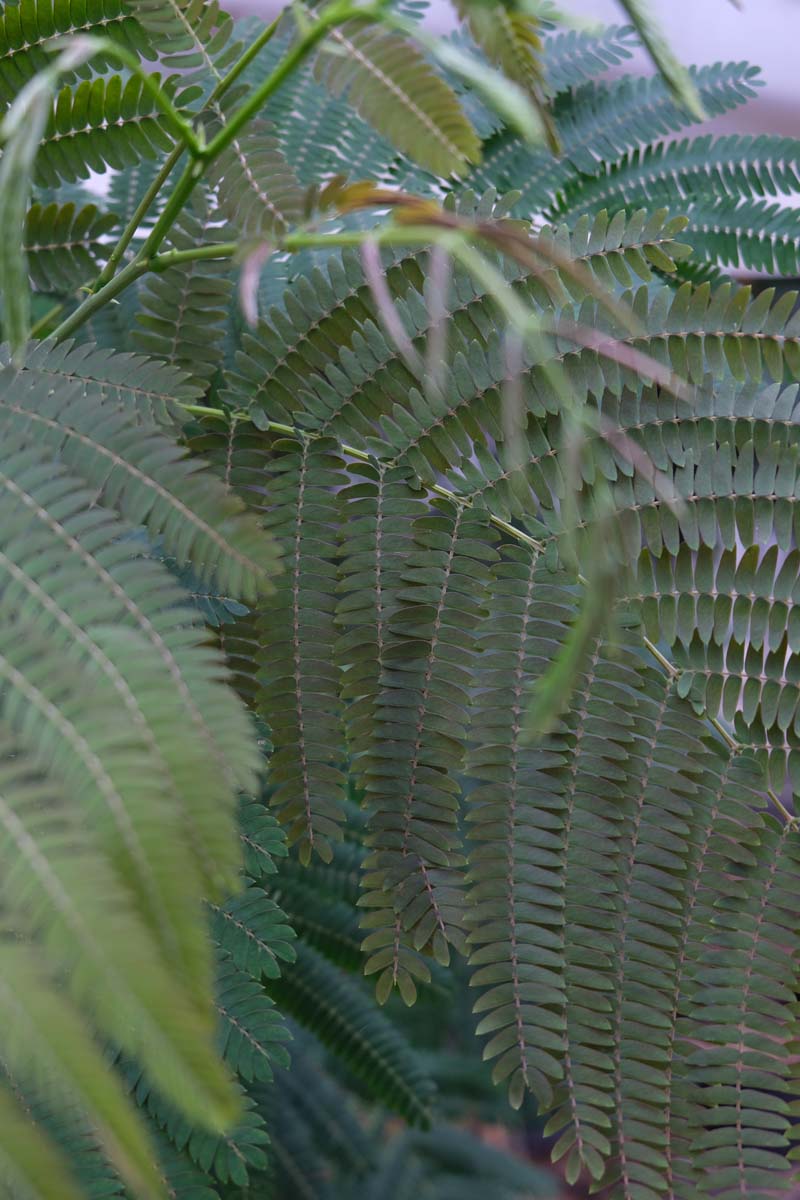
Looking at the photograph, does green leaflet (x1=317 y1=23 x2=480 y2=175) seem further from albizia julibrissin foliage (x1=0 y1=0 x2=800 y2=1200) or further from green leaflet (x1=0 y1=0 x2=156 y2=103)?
green leaflet (x1=0 y1=0 x2=156 y2=103)

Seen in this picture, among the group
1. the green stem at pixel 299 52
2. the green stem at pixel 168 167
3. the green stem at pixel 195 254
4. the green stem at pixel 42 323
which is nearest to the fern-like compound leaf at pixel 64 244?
the green stem at pixel 42 323

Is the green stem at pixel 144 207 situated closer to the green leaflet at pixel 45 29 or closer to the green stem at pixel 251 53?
the green stem at pixel 251 53

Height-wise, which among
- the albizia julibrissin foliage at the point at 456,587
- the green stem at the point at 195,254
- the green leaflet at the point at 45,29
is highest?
the green leaflet at the point at 45,29

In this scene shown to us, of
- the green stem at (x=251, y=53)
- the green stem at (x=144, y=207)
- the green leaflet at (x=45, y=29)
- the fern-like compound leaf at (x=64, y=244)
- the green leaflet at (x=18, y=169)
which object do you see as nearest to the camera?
the green leaflet at (x=18, y=169)

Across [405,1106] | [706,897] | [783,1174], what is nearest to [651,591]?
[706,897]

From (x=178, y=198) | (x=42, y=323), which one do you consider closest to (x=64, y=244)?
(x=42, y=323)

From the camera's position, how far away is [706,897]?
0.55m

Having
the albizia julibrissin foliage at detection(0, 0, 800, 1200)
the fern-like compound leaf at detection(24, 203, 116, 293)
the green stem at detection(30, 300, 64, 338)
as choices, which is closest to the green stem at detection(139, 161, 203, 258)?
the albizia julibrissin foliage at detection(0, 0, 800, 1200)

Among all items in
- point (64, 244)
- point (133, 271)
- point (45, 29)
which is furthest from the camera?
point (64, 244)

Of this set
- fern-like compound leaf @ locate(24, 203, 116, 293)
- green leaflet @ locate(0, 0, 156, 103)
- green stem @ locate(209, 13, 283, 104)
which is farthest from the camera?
fern-like compound leaf @ locate(24, 203, 116, 293)

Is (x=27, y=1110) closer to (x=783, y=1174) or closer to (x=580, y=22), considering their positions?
(x=783, y=1174)

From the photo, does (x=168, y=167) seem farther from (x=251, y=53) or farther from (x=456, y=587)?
(x=456, y=587)

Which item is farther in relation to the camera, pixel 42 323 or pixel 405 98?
pixel 42 323

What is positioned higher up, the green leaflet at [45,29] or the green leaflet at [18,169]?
the green leaflet at [45,29]
